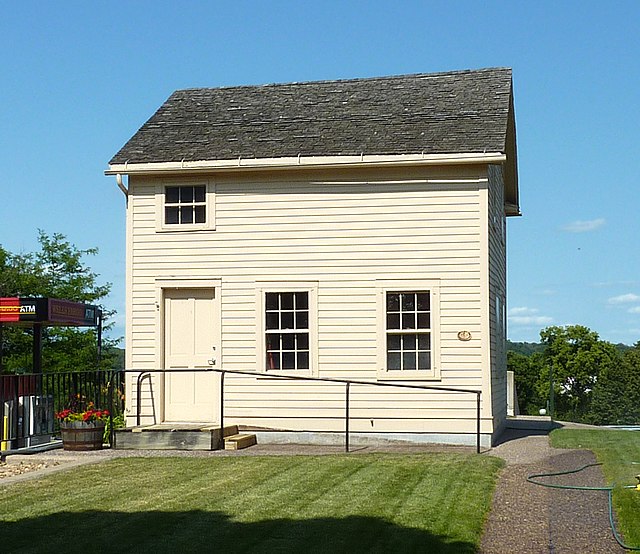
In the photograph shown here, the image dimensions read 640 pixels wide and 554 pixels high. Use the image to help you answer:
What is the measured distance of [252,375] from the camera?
1653 cm

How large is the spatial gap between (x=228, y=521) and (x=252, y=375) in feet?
25.5

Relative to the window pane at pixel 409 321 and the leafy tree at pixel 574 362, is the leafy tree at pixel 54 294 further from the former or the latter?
the leafy tree at pixel 574 362

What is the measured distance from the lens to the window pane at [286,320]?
655 inches

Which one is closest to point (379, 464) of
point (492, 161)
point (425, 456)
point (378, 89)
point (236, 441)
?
point (425, 456)

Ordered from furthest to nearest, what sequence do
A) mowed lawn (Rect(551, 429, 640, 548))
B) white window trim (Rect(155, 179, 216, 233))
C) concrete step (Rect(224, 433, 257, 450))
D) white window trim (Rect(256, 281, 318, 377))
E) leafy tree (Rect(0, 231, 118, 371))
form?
leafy tree (Rect(0, 231, 118, 371)), white window trim (Rect(155, 179, 216, 233)), white window trim (Rect(256, 281, 318, 377)), concrete step (Rect(224, 433, 257, 450)), mowed lawn (Rect(551, 429, 640, 548))

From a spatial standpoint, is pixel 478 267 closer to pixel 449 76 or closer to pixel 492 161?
pixel 492 161

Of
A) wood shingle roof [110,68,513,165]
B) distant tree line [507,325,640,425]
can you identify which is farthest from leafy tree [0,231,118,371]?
distant tree line [507,325,640,425]

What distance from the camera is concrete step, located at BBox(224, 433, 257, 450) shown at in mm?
15219

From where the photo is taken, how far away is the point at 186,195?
17.1 m

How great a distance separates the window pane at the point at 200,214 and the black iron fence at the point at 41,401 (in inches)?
113

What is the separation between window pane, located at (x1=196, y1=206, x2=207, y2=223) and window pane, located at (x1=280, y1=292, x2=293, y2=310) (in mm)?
1809

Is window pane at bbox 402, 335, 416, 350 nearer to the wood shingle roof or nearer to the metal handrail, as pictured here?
the metal handrail

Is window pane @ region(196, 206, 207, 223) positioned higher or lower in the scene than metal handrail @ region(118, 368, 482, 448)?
higher

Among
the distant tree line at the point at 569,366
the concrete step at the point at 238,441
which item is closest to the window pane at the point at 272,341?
the concrete step at the point at 238,441
